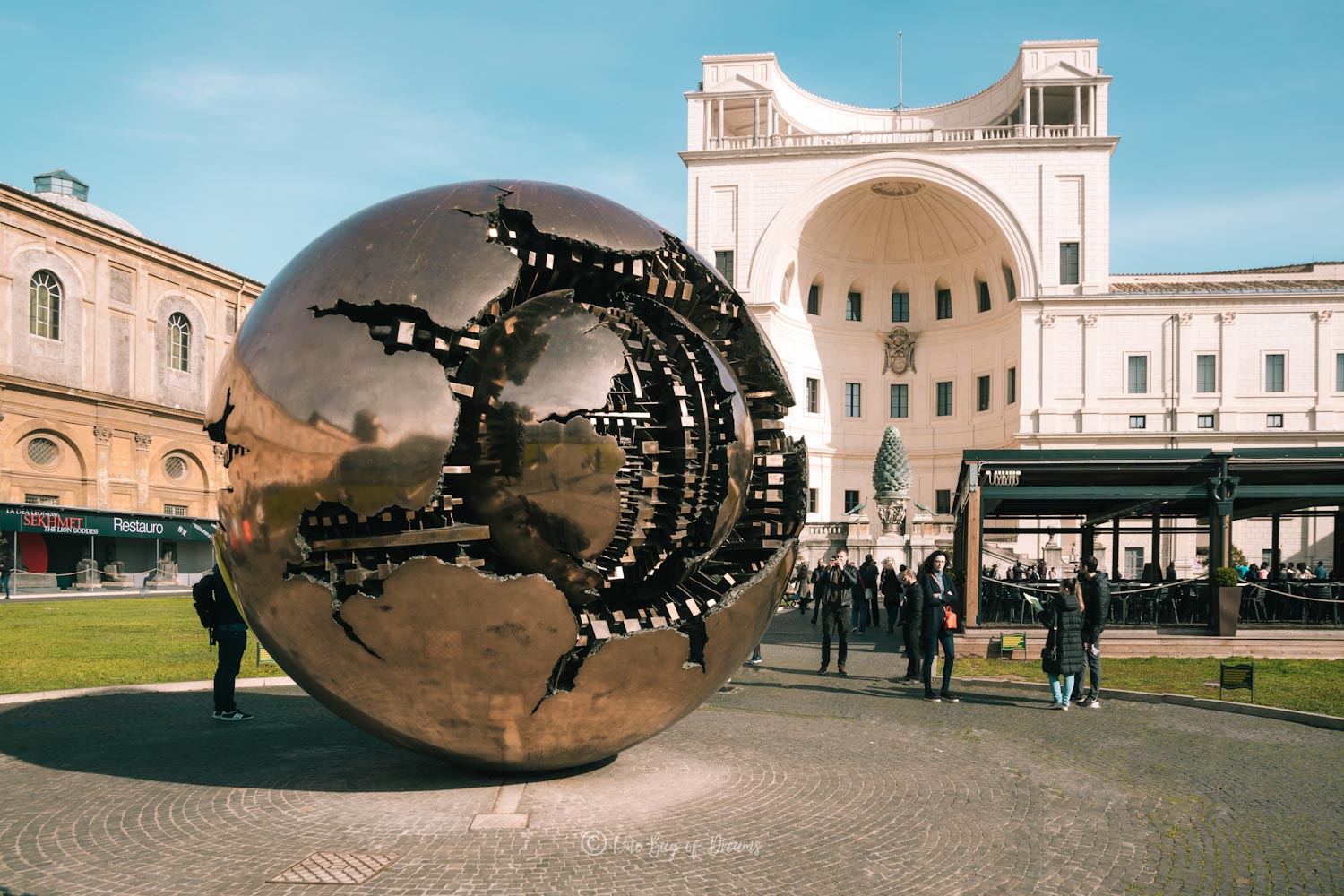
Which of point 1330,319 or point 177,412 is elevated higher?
point 1330,319

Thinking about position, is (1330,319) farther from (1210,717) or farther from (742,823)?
(742,823)

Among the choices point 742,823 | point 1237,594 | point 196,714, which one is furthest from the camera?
point 1237,594

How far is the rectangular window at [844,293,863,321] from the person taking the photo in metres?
59.4

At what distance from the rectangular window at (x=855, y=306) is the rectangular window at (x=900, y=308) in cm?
197

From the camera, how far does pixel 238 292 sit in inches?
2331

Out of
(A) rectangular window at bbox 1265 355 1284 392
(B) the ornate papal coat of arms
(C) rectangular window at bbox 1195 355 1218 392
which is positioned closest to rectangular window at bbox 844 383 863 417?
(B) the ornate papal coat of arms

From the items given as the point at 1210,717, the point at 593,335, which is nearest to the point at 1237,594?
the point at 1210,717

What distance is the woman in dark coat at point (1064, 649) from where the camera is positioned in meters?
12.8

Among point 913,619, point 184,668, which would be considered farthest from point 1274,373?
point 184,668

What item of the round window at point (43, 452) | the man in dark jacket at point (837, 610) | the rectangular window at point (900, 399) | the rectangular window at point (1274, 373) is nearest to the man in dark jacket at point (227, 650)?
the man in dark jacket at point (837, 610)

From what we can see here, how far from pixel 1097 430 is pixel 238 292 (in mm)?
50126

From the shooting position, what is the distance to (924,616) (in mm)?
13648

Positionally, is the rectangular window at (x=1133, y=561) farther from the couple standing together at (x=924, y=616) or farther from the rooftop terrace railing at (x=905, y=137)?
the couple standing together at (x=924, y=616)

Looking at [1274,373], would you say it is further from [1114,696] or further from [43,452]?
[43,452]
